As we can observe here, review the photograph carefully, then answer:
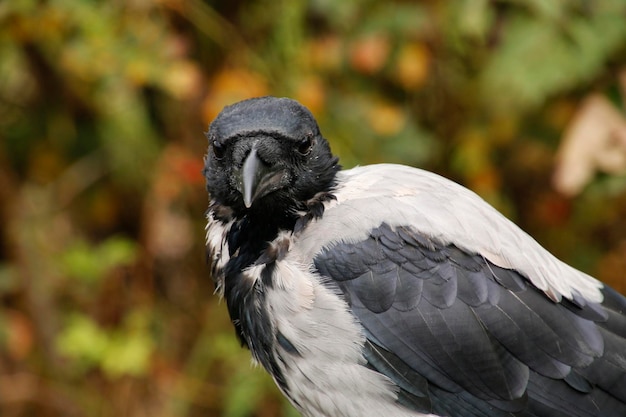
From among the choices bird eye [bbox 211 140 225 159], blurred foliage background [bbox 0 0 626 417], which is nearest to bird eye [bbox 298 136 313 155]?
bird eye [bbox 211 140 225 159]

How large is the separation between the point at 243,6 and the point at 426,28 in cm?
96

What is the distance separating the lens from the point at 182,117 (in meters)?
4.79

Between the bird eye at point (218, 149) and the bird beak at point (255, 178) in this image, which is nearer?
the bird beak at point (255, 178)

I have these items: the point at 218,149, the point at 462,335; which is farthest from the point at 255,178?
the point at 462,335

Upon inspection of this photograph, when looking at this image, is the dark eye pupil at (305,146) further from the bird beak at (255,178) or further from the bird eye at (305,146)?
the bird beak at (255,178)

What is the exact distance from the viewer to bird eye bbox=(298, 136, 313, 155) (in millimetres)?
2729

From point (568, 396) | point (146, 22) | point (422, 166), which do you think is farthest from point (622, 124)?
point (146, 22)

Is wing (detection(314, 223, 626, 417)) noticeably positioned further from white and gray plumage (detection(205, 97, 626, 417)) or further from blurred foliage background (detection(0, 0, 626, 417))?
blurred foliage background (detection(0, 0, 626, 417))

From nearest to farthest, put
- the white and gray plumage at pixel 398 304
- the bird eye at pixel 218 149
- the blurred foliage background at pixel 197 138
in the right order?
the white and gray plumage at pixel 398 304, the bird eye at pixel 218 149, the blurred foliage background at pixel 197 138

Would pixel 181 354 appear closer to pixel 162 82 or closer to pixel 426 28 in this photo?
pixel 162 82

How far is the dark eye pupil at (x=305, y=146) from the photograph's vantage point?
2732 millimetres

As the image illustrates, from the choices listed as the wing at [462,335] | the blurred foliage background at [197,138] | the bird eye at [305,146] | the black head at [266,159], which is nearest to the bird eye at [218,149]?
the black head at [266,159]

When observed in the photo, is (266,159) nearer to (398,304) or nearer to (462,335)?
(398,304)

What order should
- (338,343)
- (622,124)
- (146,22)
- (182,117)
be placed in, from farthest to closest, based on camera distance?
(182,117) < (146,22) < (622,124) < (338,343)
